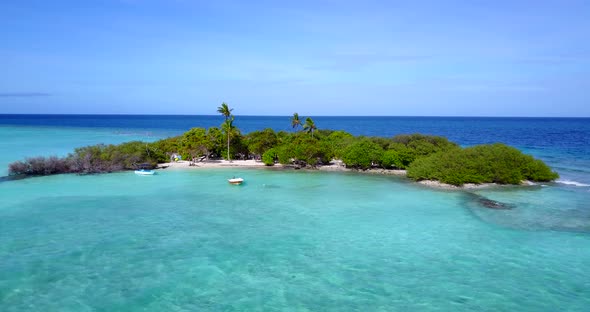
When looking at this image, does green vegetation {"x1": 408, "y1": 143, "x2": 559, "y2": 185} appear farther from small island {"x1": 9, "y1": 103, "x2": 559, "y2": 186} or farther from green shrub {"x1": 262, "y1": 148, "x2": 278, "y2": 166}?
green shrub {"x1": 262, "y1": 148, "x2": 278, "y2": 166}

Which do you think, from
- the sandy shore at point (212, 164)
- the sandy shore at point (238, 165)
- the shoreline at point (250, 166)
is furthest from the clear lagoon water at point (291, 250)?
the sandy shore at point (212, 164)

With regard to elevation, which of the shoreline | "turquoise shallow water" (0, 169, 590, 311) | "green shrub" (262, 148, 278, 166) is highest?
"green shrub" (262, 148, 278, 166)

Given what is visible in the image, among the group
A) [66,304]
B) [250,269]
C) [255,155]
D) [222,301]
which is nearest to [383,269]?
[250,269]

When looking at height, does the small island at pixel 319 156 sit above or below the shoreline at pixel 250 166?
above

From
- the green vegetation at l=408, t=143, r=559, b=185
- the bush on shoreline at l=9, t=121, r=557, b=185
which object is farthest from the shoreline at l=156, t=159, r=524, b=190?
the green vegetation at l=408, t=143, r=559, b=185

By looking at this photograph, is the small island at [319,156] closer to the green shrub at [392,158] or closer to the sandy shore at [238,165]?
the green shrub at [392,158]

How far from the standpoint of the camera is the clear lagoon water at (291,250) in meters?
15.8

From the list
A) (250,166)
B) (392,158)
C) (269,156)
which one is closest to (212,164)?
(250,166)

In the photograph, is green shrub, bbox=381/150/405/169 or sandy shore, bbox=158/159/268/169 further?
sandy shore, bbox=158/159/268/169

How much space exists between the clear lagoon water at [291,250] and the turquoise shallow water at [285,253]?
0.28ft

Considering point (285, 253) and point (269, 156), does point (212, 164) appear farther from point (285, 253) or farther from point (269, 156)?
point (285, 253)

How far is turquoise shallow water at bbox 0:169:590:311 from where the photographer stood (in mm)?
15695

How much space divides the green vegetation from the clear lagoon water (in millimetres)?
2818

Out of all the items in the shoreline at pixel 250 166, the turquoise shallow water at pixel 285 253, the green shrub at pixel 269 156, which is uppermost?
the green shrub at pixel 269 156
